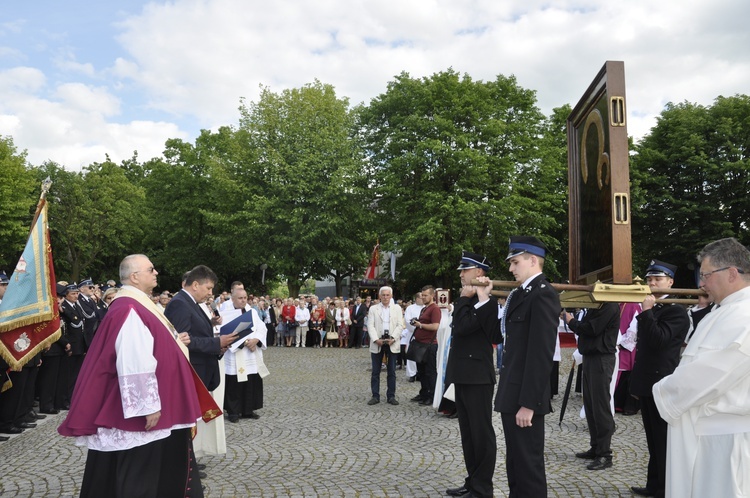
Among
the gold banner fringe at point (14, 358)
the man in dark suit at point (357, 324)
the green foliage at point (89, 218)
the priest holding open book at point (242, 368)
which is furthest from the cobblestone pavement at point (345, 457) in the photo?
the green foliage at point (89, 218)

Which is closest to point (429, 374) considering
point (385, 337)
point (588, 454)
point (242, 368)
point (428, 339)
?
point (428, 339)

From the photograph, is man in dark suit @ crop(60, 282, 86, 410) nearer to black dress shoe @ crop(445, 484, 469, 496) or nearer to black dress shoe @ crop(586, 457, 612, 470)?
black dress shoe @ crop(445, 484, 469, 496)

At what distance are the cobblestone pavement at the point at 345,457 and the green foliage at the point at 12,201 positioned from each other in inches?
1321

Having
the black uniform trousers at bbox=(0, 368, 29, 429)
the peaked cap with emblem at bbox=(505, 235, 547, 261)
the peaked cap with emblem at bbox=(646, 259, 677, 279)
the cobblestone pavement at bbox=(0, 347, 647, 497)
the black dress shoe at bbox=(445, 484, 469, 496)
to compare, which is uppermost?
the peaked cap with emblem at bbox=(505, 235, 547, 261)

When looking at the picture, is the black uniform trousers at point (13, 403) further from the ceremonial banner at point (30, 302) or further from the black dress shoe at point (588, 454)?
the black dress shoe at point (588, 454)

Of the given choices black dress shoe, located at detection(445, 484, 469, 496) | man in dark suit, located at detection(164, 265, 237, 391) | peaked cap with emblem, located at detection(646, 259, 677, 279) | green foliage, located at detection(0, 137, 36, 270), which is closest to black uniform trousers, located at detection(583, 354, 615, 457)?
peaked cap with emblem, located at detection(646, 259, 677, 279)

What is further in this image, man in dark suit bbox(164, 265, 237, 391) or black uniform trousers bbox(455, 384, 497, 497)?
man in dark suit bbox(164, 265, 237, 391)

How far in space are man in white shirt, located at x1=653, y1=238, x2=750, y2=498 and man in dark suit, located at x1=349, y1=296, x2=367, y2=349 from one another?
2080 centimetres

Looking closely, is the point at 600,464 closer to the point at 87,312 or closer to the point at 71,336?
the point at 71,336

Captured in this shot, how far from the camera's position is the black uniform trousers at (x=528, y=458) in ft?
14.4

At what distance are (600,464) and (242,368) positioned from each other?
518 centimetres

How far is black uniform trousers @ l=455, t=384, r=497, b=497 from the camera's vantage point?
18.0 feet

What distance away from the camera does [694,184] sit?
33.1 m

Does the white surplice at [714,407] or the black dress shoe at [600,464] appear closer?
the white surplice at [714,407]
